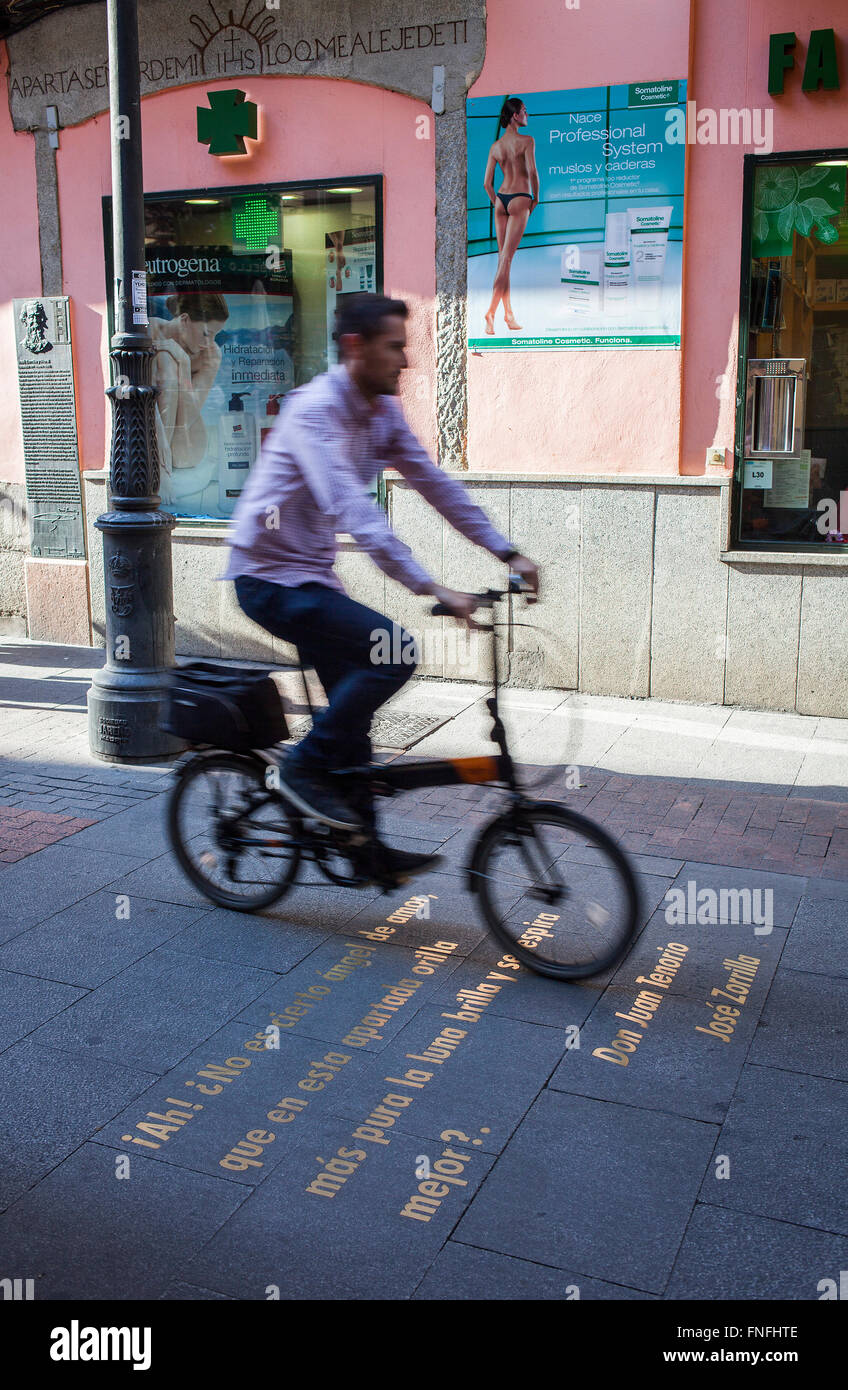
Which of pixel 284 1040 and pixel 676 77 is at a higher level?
pixel 676 77

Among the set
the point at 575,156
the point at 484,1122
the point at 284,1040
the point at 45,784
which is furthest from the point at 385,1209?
the point at 575,156

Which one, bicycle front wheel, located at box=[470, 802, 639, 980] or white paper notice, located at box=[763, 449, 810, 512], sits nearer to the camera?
bicycle front wheel, located at box=[470, 802, 639, 980]

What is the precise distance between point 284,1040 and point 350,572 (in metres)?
5.15

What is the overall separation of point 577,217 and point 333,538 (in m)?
4.25

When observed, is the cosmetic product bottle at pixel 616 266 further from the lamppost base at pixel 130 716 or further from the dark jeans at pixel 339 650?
the dark jeans at pixel 339 650

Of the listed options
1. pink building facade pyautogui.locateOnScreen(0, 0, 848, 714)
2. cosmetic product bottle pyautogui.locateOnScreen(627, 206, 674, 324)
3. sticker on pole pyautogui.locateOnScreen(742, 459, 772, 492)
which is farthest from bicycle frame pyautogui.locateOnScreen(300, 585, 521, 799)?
cosmetic product bottle pyautogui.locateOnScreen(627, 206, 674, 324)

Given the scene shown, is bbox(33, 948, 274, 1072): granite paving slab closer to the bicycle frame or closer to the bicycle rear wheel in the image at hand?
the bicycle rear wheel

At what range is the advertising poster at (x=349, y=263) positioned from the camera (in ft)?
28.2

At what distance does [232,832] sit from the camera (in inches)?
185

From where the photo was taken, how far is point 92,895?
16.6 ft

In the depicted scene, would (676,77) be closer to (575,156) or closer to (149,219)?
(575,156)

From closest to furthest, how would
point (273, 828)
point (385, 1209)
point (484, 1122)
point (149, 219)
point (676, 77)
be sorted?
1. point (385, 1209)
2. point (484, 1122)
3. point (273, 828)
4. point (676, 77)
5. point (149, 219)

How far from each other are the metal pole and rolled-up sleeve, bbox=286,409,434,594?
2576 millimetres

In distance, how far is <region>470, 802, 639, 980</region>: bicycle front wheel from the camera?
405 centimetres
